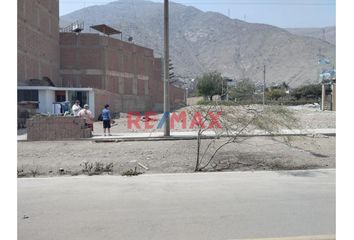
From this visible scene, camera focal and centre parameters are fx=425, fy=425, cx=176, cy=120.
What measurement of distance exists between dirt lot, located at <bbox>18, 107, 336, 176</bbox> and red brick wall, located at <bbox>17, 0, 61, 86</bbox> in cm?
2780

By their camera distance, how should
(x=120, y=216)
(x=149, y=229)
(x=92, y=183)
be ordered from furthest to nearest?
1. (x=92, y=183)
2. (x=120, y=216)
3. (x=149, y=229)

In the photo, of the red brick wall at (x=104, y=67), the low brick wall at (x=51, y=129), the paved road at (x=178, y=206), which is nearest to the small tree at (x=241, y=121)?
the paved road at (x=178, y=206)

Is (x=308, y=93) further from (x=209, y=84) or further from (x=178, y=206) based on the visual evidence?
(x=178, y=206)

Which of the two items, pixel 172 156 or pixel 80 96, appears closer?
pixel 172 156

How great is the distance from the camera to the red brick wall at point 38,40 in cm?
4347

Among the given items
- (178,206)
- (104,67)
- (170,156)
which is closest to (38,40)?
(104,67)

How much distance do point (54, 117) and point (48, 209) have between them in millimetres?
12582

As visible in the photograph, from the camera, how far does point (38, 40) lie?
163 ft

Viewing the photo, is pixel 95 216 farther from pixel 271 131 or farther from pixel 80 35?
pixel 80 35

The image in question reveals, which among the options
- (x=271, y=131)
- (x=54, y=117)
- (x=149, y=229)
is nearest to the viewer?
(x=149, y=229)

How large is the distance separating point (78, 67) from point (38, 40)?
412 inches

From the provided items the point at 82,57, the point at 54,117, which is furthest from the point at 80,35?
the point at 54,117
